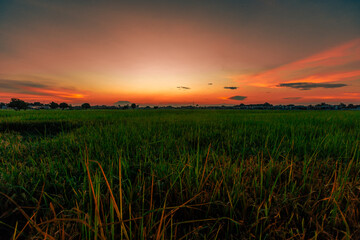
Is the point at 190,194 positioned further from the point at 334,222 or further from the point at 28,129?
the point at 28,129

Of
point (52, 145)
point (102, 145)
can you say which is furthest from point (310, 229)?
point (52, 145)

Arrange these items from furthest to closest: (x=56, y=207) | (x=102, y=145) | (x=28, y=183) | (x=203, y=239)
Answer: (x=102, y=145), (x=28, y=183), (x=56, y=207), (x=203, y=239)

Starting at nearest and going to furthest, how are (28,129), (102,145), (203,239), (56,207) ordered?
1. (203,239)
2. (56,207)
3. (102,145)
4. (28,129)

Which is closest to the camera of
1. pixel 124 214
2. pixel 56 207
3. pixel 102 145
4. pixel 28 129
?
pixel 124 214

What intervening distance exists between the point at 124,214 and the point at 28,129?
758cm

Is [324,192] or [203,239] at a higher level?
[324,192]

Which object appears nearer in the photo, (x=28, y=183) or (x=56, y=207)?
(x=56, y=207)

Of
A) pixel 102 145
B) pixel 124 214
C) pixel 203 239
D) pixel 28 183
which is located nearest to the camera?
pixel 203 239

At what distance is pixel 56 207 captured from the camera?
1218 millimetres

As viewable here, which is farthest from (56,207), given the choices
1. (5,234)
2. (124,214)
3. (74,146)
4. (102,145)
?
(74,146)

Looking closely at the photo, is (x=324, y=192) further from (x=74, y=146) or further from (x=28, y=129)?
Answer: (x=28, y=129)

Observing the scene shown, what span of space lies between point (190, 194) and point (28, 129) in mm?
7897

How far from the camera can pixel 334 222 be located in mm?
978

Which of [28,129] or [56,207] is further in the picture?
[28,129]
